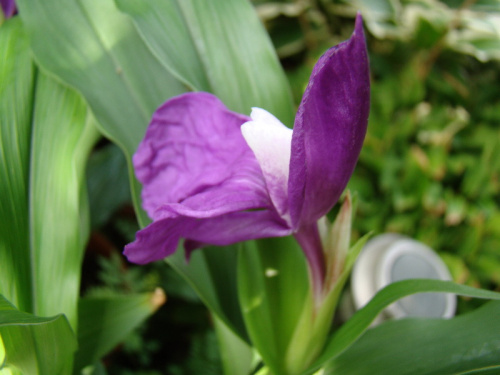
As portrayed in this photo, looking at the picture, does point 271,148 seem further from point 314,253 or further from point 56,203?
point 56,203

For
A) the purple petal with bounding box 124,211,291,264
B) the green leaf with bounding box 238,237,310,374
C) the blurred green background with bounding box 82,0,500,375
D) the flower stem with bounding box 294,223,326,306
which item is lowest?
the blurred green background with bounding box 82,0,500,375

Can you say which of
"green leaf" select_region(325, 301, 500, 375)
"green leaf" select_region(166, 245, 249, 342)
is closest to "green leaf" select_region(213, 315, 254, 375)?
"green leaf" select_region(166, 245, 249, 342)

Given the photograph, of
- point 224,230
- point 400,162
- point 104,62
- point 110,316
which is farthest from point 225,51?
point 400,162

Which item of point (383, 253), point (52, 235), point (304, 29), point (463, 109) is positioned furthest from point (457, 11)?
point (52, 235)

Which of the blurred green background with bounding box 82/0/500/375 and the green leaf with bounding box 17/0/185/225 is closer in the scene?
the green leaf with bounding box 17/0/185/225

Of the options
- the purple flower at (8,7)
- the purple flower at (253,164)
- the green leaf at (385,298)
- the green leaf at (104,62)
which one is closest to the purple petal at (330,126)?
the purple flower at (253,164)

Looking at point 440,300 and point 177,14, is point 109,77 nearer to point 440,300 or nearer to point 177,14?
point 177,14

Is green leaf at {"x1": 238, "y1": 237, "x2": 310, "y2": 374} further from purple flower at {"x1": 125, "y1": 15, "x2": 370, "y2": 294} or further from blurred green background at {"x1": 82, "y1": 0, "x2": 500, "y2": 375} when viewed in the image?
blurred green background at {"x1": 82, "y1": 0, "x2": 500, "y2": 375}
